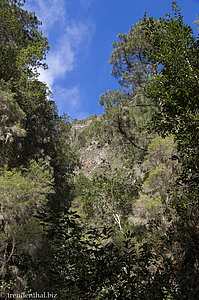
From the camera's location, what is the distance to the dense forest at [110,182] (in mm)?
1887

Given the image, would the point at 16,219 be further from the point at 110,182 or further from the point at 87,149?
the point at 87,149

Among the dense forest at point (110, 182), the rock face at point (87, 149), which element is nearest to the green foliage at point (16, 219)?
the dense forest at point (110, 182)

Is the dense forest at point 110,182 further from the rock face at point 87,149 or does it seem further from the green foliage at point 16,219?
the rock face at point 87,149

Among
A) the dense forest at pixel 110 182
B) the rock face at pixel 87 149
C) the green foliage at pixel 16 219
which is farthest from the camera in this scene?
the rock face at pixel 87 149

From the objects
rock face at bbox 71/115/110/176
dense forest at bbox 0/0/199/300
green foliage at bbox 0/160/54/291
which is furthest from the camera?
rock face at bbox 71/115/110/176

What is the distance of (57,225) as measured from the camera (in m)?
1.82

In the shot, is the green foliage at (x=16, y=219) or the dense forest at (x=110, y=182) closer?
the dense forest at (x=110, y=182)

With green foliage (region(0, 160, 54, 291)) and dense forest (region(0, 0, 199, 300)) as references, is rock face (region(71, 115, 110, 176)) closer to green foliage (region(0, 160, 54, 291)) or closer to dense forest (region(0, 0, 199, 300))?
dense forest (region(0, 0, 199, 300))

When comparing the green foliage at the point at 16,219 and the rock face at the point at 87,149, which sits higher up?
the rock face at the point at 87,149

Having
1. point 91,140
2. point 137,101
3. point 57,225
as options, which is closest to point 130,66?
point 137,101

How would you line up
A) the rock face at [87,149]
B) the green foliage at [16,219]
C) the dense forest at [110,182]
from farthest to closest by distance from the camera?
1. the rock face at [87,149]
2. the green foliage at [16,219]
3. the dense forest at [110,182]

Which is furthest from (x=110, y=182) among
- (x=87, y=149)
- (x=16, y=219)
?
(x=87, y=149)

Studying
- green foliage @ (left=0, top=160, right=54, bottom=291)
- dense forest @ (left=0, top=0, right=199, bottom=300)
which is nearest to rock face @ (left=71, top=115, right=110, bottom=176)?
dense forest @ (left=0, top=0, right=199, bottom=300)

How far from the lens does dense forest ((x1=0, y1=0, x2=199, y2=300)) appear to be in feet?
6.19
